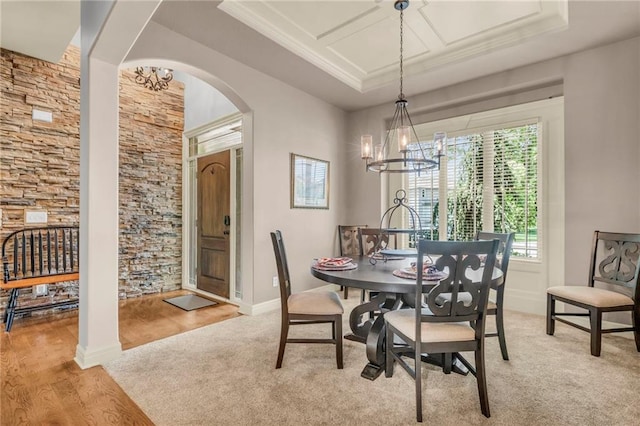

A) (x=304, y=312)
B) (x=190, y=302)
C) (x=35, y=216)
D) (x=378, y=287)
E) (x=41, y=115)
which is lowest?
(x=190, y=302)

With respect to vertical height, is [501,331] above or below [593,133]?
below

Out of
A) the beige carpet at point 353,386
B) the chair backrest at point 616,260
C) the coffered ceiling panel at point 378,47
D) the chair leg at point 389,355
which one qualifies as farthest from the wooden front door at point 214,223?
the chair backrest at point 616,260

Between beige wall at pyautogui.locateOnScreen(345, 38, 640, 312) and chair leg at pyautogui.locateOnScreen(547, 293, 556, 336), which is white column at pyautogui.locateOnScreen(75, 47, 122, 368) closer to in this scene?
chair leg at pyautogui.locateOnScreen(547, 293, 556, 336)

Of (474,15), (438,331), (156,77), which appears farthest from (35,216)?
(474,15)

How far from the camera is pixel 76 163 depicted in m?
3.81

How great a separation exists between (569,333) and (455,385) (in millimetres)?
1704

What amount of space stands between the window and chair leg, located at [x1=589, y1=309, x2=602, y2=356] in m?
1.17

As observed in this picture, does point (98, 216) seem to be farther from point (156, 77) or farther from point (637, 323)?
point (637, 323)

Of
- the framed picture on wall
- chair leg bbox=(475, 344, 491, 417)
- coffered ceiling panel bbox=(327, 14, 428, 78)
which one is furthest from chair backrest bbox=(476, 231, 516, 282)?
the framed picture on wall

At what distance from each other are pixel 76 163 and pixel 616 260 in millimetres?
5790

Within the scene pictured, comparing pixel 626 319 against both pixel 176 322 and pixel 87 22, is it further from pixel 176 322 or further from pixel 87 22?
pixel 87 22

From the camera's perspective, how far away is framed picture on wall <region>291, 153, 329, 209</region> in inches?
160

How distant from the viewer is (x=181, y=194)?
16.2 ft

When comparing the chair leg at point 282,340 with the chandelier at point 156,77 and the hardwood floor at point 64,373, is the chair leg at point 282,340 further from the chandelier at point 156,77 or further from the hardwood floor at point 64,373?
the chandelier at point 156,77
